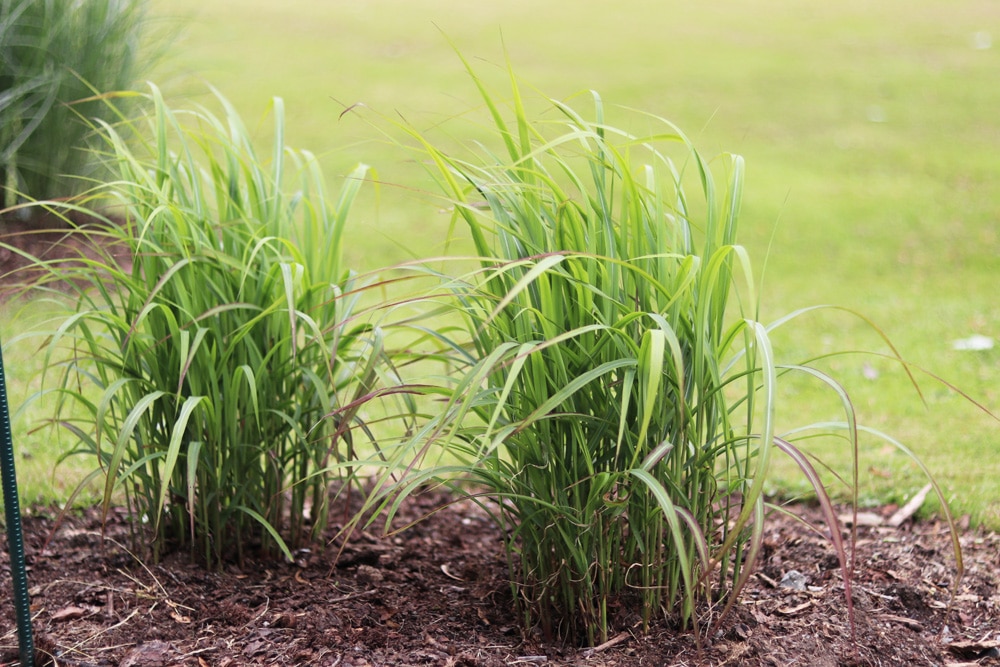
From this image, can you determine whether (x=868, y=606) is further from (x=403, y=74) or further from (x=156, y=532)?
(x=403, y=74)

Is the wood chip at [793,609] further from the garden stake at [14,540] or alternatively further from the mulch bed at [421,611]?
the garden stake at [14,540]

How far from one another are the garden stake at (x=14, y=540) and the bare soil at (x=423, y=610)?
112 mm

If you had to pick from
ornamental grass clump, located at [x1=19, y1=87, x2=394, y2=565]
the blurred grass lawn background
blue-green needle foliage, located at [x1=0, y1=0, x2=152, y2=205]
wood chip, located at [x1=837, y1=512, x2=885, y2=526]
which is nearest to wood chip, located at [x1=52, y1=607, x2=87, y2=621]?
ornamental grass clump, located at [x1=19, y1=87, x2=394, y2=565]

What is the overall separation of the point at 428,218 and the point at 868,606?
5.33m

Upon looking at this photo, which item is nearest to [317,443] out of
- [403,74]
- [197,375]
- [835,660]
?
[197,375]

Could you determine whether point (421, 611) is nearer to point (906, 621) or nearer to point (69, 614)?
point (69, 614)

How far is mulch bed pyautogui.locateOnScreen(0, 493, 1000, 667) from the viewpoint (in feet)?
6.31

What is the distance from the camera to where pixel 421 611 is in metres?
2.14

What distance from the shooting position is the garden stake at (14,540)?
1769 mm

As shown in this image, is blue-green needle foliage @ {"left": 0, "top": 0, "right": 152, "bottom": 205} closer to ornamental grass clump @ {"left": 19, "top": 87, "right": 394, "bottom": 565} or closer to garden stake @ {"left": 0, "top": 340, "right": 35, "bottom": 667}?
ornamental grass clump @ {"left": 19, "top": 87, "right": 394, "bottom": 565}

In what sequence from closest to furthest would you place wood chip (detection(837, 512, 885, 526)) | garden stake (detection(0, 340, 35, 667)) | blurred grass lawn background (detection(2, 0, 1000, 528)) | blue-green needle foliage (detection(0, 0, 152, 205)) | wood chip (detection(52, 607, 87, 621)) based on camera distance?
1. garden stake (detection(0, 340, 35, 667))
2. wood chip (detection(52, 607, 87, 621))
3. wood chip (detection(837, 512, 885, 526))
4. blurred grass lawn background (detection(2, 0, 1000, 528))
5. blue-green needle foliage (detection(0, 0, 152, 205))

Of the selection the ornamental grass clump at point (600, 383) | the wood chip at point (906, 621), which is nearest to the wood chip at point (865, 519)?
the wood chip at point (906, 621)

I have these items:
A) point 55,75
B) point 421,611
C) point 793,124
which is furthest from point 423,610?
point 793,124

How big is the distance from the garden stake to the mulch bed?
12 cm
